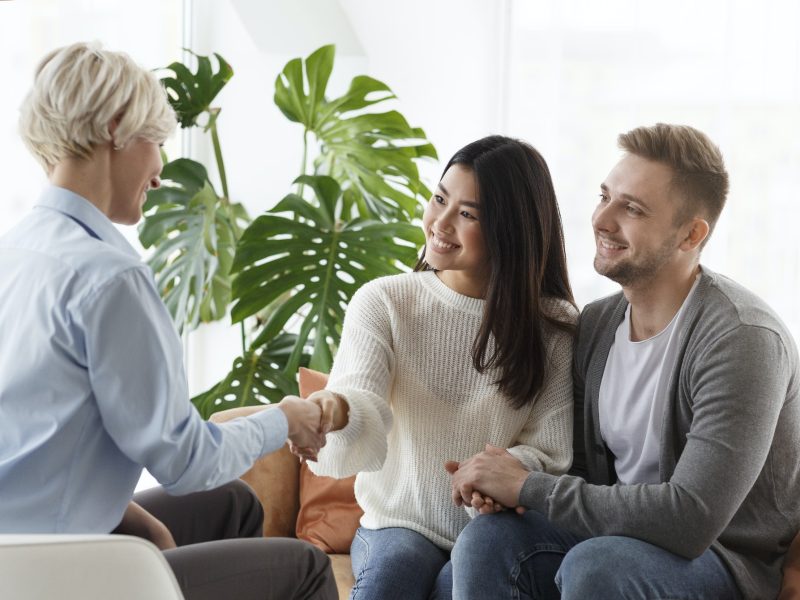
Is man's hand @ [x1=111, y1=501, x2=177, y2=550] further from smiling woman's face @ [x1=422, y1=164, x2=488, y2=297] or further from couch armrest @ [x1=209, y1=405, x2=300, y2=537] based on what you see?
smiling woman's face @ [x1=422, y1=164, x2=488, y2=297]

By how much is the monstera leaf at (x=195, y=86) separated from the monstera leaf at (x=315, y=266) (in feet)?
1.42

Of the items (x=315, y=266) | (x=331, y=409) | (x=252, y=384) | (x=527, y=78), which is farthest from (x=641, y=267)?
(x=527, y=78)

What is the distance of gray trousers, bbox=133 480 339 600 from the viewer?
1.56m

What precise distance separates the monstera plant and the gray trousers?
98 centimetres

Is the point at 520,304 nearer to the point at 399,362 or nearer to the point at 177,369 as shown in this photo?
the point at 399,362

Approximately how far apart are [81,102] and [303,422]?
693mm

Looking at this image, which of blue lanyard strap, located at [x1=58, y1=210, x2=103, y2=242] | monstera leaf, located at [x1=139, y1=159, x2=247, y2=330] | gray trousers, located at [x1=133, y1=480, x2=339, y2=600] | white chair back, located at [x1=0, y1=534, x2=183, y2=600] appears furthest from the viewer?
monstera leaf, located at [x1=139, y1=159, x2=247, y2=330]

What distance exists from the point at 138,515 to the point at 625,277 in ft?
3.31

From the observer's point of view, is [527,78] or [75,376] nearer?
[75,376]

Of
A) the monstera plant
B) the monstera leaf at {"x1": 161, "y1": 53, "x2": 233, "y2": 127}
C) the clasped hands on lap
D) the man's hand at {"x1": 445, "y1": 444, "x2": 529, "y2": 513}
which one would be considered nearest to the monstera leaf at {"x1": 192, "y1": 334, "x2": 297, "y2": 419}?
the monstera plant

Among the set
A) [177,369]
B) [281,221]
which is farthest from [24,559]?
[281,221]

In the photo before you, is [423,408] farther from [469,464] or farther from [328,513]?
[328,513]

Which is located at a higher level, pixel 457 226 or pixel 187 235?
pixel 457 226

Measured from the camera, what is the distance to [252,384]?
2951 mm
